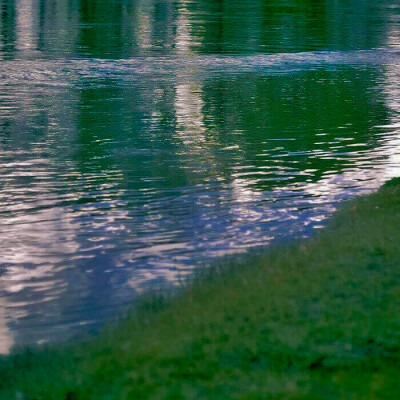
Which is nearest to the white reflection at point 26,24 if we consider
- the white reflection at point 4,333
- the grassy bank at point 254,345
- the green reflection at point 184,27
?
the green reflection at point 184,27

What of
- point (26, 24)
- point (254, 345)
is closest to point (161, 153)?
point (254, 345)

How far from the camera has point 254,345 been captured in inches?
274

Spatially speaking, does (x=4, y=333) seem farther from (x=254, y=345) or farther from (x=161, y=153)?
(x=161, y=153)

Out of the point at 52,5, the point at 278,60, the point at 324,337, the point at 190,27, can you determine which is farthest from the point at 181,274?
the point at 52,5

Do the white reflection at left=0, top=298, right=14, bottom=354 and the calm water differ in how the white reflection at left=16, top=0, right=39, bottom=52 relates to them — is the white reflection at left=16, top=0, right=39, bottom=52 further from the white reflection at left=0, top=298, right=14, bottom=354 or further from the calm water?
the white reflection at left=0, top=298, right=14, bottom=354

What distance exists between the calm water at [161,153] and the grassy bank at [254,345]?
93cm

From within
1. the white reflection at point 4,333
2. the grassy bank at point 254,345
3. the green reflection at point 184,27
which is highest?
the green reflection at point 184,27

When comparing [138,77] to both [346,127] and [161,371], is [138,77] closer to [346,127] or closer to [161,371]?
[346,127]

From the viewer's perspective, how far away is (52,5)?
185ft

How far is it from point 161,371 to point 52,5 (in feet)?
171

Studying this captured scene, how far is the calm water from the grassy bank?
3.04ft

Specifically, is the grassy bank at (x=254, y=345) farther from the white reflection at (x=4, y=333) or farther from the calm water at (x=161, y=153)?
the calm water at (x=161, y=153)

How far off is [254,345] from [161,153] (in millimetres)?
9557

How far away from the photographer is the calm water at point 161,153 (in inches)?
397
